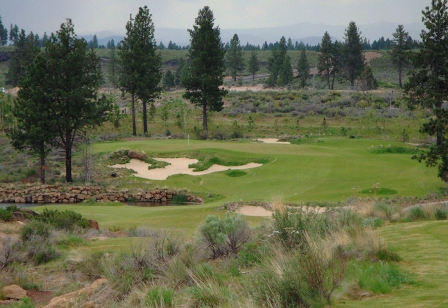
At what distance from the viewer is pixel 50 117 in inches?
1264

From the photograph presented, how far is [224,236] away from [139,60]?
4325cm

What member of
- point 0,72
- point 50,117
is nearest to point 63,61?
point 50,117

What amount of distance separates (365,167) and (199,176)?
10.0m

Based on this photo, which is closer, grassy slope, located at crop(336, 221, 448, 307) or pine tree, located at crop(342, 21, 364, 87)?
grassy slope, located at crop(336, 221, 448, 307)

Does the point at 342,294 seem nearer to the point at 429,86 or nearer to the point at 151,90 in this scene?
the point at 429,86

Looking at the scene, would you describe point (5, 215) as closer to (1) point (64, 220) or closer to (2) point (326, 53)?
(1) point (64, 220)

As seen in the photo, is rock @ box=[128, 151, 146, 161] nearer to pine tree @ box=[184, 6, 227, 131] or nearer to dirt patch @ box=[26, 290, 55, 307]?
pine tree @ box=[184, 6, 227, 131]

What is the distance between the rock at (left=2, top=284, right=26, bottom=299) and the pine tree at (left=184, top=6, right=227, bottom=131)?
140 ft

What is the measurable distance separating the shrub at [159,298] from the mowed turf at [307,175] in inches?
627

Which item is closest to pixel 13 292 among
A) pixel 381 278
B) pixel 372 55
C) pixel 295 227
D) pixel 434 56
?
pixel 295 227

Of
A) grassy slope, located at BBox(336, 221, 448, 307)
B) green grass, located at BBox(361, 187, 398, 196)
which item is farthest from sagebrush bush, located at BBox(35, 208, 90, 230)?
green grass, located at BBox(361, 187, 398, 196)

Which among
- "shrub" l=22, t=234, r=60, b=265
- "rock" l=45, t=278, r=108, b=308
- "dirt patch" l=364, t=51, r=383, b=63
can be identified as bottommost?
"shrub" l=22, t=234, r=60, b=265

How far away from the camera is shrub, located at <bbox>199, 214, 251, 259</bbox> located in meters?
10.4

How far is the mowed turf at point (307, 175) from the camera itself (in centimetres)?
2517
